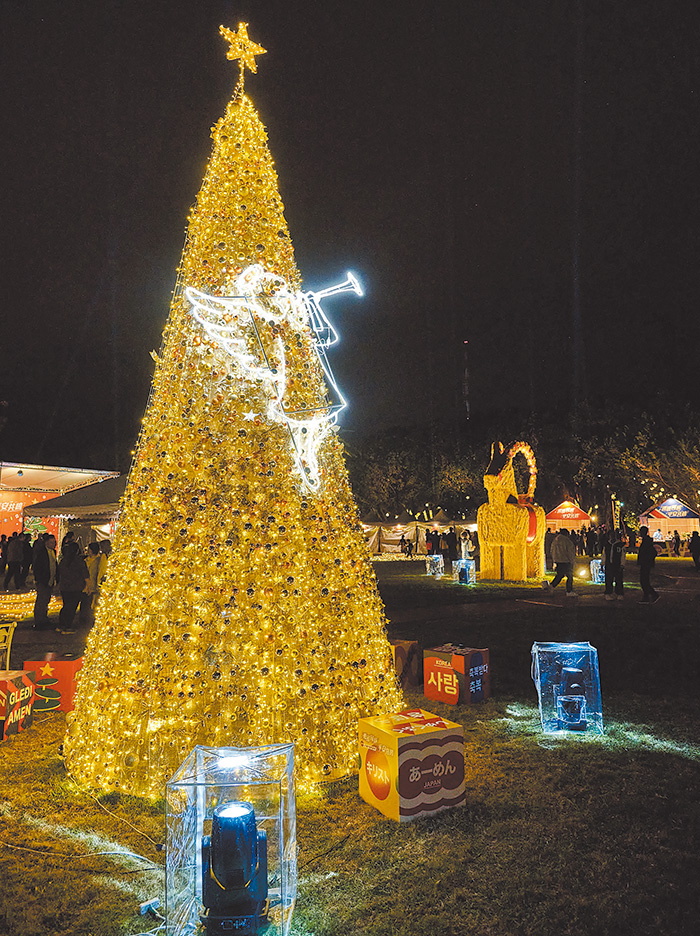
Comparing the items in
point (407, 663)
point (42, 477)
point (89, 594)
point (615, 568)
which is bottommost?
point (407, 663)

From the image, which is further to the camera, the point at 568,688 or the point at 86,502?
the point at 86,502

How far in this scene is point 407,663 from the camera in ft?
24.0

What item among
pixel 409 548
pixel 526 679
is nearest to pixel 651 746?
pixel 526 679

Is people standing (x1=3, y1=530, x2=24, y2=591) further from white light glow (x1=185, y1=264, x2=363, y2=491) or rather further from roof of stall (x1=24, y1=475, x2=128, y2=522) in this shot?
white light glow (x1=185, y1=264, x2=363, y2=491)

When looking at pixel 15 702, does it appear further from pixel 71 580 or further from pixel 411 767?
pixel 71 580

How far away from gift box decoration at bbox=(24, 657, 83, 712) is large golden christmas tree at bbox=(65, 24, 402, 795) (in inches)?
56.5

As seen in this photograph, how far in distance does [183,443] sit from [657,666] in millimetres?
6651

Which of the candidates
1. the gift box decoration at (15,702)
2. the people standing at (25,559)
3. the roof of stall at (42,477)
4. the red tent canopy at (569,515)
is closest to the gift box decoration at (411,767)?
the gift box decoration at (15,702)

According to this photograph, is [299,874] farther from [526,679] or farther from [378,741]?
[526,679]

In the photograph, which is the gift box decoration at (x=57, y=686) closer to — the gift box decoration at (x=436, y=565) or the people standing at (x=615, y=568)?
the people standing at (x=615, y=568)

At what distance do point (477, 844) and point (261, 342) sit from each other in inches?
151

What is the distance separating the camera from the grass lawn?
311 cm

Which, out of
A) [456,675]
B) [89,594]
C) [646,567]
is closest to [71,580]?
[89,594]

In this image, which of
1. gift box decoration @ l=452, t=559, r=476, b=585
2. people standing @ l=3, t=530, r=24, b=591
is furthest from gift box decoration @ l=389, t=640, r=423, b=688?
people standing @ l=3, t=530, r=24, b=591
